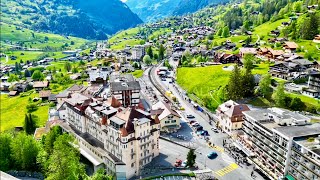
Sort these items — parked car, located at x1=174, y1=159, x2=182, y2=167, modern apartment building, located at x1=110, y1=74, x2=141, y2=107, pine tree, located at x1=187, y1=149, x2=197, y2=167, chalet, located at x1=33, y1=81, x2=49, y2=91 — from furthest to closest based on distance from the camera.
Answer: chalet, located at x1=33, y1=81, x2=49, y2=91, modern apartment building, located at x1=110, y1=74, x2=141, y2=107, parked car, located at x1=174, y1=159, x2=182, y2=167, pine tree, located at x1=187, y1=149, x2=197, y2=167

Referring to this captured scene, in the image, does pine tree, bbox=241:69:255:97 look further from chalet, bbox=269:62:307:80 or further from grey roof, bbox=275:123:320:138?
grey roof, bbox=275:123:320:138

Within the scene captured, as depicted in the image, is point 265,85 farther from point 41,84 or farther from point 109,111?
point 41,84

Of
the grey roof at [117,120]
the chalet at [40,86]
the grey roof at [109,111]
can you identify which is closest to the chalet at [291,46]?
the grey roof at [109,111]

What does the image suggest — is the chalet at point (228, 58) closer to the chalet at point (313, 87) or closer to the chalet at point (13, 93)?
the chalet at point (313, 87)

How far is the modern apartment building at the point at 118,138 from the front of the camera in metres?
79.4

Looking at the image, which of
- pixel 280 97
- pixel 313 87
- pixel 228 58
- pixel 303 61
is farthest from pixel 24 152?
pixel 228 58

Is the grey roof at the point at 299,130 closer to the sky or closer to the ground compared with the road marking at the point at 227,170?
closer to the sky

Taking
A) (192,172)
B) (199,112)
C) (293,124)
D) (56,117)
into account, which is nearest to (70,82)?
(56,117)

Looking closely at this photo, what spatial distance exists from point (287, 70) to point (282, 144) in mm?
72059

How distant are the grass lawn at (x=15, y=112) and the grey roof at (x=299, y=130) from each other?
96.4 meters

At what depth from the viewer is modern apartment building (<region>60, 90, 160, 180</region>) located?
260ft

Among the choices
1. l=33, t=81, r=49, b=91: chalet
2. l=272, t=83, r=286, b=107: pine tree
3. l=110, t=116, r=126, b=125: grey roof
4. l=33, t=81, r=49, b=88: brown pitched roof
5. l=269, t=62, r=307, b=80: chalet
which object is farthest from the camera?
l=33, t=81, r=49, b=88: brown pitched roof

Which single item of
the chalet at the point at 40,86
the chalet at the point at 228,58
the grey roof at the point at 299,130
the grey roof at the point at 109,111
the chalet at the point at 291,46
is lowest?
the chalet at the point at 40,86

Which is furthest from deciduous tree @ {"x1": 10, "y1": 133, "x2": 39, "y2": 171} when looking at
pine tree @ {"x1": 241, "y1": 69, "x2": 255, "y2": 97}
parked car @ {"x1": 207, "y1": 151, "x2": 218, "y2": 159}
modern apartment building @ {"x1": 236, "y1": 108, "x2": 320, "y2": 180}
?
pine tree @ {"x1": 241, "y1": 69, "x2": 255, "y2": 97}
